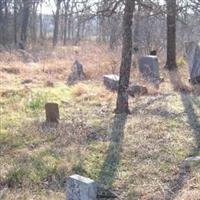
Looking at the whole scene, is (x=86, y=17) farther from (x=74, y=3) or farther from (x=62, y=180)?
(x=62, y=180)

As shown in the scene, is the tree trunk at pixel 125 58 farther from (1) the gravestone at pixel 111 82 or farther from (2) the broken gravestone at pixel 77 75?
(2) the broken gravestone at pixel 77 75

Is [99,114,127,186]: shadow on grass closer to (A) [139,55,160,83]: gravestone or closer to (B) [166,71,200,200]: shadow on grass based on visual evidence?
(B) [166,71,200,200]: shadow on grass

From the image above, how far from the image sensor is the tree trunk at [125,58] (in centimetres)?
747

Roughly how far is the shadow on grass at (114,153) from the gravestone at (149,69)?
12.5 ft

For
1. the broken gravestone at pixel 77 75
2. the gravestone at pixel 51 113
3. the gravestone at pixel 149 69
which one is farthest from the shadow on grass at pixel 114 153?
the broken gravestone at pixel 77 75

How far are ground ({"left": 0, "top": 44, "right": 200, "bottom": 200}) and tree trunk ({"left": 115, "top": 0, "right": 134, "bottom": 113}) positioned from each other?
247 mm

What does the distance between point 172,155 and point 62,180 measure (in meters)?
1.56

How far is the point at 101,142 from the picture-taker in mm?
6574

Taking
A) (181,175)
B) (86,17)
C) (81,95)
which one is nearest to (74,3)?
(86,17)

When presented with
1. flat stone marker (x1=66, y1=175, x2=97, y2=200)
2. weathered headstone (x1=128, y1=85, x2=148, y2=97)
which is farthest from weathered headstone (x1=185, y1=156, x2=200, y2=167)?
weathered headstone (x1=128, y1=85, x2=148, y2=97)

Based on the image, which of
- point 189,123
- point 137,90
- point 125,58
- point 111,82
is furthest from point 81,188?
point 111,82

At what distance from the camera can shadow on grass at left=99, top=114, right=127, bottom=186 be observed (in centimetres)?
538

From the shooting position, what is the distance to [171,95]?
9758 mm

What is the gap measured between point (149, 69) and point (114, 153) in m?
5.94
